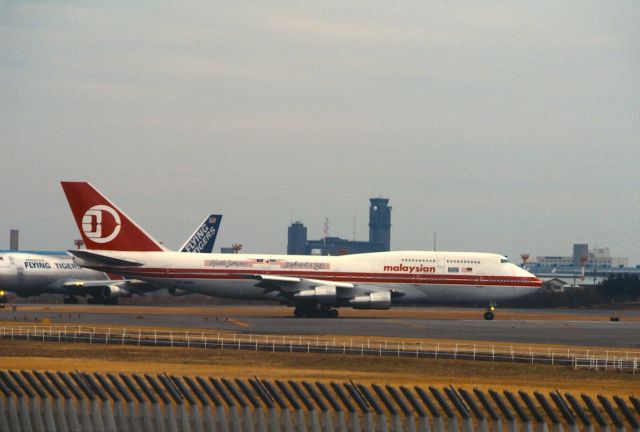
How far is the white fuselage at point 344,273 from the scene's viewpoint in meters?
90.4

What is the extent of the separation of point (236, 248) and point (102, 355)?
13571cm

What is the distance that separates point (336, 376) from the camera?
147ft

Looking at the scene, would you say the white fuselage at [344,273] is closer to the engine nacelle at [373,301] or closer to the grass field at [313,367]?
the engine nacelle at [373,301]

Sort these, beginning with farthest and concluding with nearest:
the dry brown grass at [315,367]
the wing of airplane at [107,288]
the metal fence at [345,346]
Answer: the wing of airplane at [107,288], the metal fence at [345,346], the dry brown grass at [315,367]

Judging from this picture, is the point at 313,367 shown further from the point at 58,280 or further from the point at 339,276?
the point at 58,280

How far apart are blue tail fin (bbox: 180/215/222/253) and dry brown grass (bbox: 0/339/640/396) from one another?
257 feet

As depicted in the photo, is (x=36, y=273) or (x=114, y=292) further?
(x=36, y=273)

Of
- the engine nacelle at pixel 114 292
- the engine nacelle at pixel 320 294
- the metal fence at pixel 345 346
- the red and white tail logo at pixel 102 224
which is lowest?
the metal fence at pixel 345 346

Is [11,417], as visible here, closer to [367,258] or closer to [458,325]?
→ [458,325]

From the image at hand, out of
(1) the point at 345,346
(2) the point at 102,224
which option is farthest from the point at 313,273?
(1) the point at 345,346

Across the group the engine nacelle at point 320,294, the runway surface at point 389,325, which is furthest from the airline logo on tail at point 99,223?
the engine nacelle at point 320,294

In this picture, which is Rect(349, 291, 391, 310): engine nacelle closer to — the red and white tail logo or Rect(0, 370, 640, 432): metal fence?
the red and white tail logo

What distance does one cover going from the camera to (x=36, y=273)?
118 metres

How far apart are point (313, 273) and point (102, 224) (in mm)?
17146
